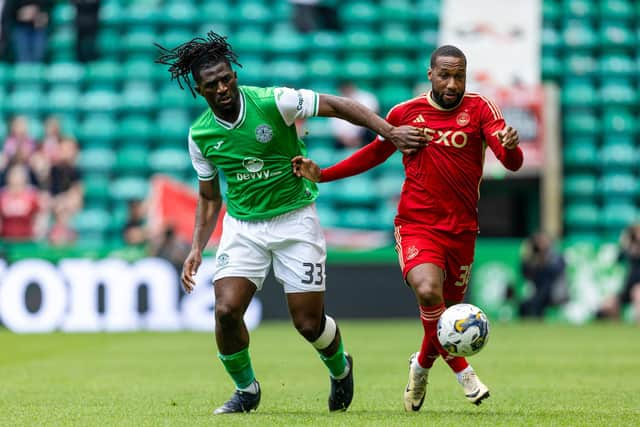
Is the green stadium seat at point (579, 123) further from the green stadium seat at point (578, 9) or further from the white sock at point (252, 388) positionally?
the white sock at point (252, 388)

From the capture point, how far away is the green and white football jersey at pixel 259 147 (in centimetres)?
745

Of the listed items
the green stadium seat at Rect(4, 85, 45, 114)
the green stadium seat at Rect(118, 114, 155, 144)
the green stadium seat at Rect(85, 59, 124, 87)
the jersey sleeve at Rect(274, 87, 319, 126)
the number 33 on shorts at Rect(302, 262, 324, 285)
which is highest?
the green stadium seat at Rect(85, 59, 124, 87)

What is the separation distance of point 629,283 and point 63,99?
11.1m

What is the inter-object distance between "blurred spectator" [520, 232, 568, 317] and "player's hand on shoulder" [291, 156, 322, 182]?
11999 millimetres

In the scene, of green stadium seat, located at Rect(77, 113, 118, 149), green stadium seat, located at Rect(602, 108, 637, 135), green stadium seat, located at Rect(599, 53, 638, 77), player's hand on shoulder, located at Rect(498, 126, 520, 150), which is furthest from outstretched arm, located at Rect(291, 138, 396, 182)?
green stadium seat, located at Rect(599, 53, 638, 77)

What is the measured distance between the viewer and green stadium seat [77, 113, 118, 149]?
75.4 feet

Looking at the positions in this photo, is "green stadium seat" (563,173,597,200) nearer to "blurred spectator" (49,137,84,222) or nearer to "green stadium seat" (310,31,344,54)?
"green stadium seat" (310,31,344,54)

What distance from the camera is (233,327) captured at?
7367 millimetres

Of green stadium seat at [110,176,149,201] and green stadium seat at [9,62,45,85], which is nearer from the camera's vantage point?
green stadium seat at [110,176,149,201]

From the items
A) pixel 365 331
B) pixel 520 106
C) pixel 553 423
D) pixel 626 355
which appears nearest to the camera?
pixel 553 423

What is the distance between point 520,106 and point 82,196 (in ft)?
25.9

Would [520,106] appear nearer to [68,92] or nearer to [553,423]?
[68,92]

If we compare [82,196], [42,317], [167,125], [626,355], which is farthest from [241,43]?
[626,355]

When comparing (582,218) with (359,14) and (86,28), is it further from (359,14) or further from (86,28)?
(86,28)
